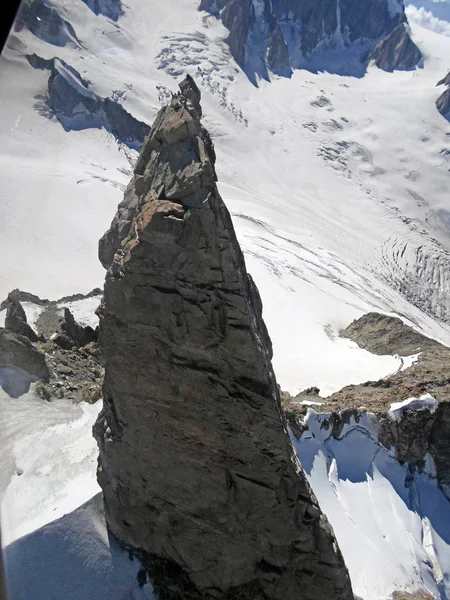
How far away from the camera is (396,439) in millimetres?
13273

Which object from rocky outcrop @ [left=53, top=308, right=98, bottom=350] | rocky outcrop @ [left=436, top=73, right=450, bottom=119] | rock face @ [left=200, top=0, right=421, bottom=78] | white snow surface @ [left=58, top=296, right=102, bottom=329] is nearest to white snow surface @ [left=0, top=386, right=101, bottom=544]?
rocky outcrop @ [left=53, top=308, right=98, bottom=350]

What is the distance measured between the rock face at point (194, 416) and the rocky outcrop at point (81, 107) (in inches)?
2487

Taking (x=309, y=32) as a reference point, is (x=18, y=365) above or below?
below

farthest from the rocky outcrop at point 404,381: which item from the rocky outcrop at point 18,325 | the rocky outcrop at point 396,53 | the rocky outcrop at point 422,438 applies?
the rocky outcrop at point 396,53

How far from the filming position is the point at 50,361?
14031mm

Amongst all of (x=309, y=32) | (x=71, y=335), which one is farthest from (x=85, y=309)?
(x=309, y=32)

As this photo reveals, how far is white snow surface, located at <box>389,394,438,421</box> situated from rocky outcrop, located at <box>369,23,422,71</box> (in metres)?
127

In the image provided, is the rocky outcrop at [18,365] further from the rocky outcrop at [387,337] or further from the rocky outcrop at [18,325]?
the rocky outcrop at [387,337]

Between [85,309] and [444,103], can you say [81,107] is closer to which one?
[85,309]

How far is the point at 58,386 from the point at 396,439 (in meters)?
8.24

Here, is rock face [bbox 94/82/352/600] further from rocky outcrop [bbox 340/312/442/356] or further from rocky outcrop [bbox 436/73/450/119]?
rocky outcrop [bbox 436/73/450/119]

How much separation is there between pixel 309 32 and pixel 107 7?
159 feet

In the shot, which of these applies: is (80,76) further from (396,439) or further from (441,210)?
(396,439)

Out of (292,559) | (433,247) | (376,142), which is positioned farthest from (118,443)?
(376,142)
